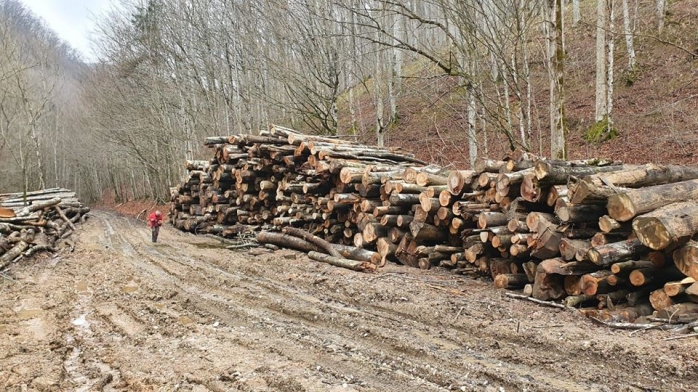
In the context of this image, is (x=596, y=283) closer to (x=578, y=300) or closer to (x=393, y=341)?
(x=578, y=300)

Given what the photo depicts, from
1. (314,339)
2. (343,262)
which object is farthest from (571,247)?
(343,262)

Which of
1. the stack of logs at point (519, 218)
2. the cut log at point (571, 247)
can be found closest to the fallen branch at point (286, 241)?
the stack of logs at point (519, 218)

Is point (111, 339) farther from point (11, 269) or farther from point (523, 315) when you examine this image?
point (11, 269)

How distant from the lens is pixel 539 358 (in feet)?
12.7

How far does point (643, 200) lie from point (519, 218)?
1.51m

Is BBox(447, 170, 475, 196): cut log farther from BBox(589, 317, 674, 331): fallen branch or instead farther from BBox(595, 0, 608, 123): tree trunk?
BBox(595, 0, 608, 123): tree trunk

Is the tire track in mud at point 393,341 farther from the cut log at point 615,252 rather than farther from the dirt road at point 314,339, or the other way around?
the cut log at point 615,252

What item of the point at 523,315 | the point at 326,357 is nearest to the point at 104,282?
the point at 326,357

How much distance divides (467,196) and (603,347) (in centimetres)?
329

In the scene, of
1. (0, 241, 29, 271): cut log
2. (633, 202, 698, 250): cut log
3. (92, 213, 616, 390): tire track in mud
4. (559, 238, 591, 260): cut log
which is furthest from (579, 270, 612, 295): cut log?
(0, 241, 29, 271): cut log

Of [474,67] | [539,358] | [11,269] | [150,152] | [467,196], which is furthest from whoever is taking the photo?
[150,152]

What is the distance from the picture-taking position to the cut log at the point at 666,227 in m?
4.42

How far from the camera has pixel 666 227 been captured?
4.41 m

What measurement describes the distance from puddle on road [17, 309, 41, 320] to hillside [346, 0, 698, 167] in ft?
29.5
